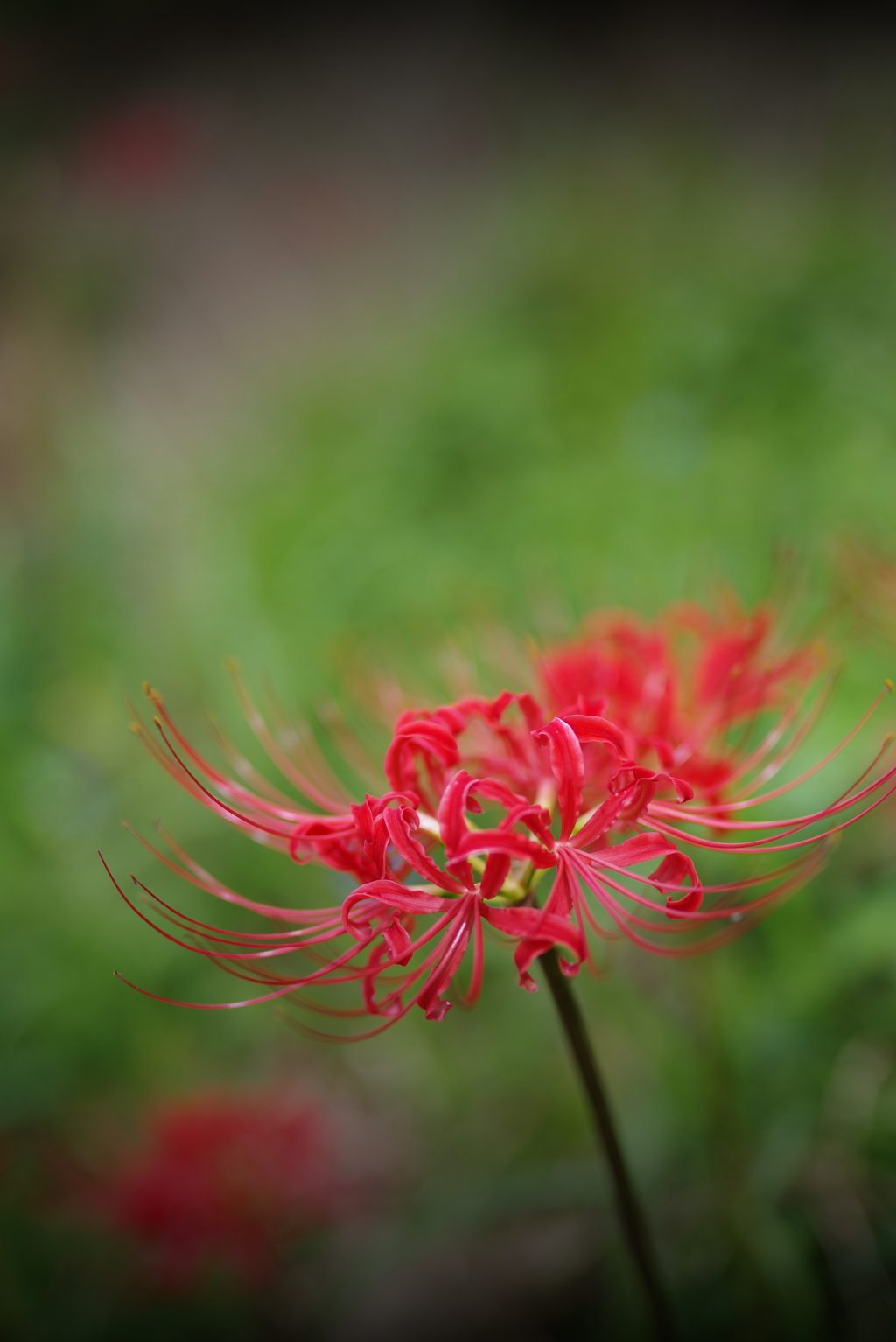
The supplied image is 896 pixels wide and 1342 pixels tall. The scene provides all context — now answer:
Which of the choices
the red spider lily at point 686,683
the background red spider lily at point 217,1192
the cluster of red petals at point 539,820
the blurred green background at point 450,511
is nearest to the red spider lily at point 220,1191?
the background red spider lily at point 217,1192

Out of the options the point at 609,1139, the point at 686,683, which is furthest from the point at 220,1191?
the point at 686,683

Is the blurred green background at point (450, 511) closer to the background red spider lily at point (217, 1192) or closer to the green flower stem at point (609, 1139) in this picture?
the background red spider lily at point (217, 1192)

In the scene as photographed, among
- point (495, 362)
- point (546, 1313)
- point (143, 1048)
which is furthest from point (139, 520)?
point (546, 1313)

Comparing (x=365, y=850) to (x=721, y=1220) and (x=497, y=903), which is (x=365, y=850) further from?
(x=721, y=1220)

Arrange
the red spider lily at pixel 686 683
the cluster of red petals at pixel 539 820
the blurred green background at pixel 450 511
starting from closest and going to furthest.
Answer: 1. the cluster of red petals at pixel 539 820
2. the red spider lily at pixel 686 683
3. the blurred green background at pixel 450 511

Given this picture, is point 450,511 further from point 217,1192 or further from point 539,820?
point 539,820
